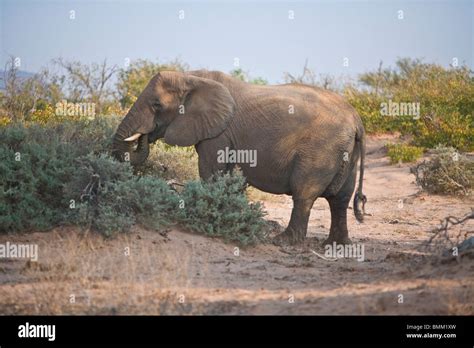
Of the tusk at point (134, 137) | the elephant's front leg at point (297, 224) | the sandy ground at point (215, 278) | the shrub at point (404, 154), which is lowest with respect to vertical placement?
the sandy ground at point (215, 278)

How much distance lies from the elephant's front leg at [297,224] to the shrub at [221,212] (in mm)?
448

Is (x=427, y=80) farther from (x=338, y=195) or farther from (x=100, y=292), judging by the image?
(x=100, y=292)

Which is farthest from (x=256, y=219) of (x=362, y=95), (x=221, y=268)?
(x=362, y=95)

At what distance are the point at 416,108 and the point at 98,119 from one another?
949 cm

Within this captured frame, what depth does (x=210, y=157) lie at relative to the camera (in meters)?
11.9

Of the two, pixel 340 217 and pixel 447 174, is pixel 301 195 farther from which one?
pixel 447 174

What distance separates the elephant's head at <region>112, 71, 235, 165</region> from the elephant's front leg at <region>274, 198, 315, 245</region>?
1.56 metres

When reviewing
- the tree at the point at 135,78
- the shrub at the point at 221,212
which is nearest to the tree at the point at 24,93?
the tree at the point at 135,78

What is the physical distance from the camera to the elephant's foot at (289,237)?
464 inches

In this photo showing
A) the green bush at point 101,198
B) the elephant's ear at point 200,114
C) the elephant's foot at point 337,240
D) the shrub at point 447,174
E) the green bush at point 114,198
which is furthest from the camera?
the shrub at point 447,174

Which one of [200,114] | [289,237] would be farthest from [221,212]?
[200,114]

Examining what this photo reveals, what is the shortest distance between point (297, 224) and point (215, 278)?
265 centimetres

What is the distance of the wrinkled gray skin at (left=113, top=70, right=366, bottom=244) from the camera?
11680 millimetres

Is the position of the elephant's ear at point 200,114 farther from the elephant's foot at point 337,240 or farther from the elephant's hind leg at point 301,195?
the elephant's foot at point 337,240
